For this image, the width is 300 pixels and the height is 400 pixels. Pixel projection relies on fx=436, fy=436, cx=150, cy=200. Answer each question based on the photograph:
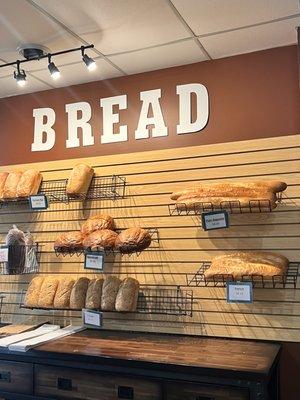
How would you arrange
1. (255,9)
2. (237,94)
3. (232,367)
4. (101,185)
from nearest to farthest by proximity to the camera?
(232,367) → (255,9) → (237,94) → (101,185)

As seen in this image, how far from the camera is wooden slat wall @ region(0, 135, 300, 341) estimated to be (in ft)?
9.49

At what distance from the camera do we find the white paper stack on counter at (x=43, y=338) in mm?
2781

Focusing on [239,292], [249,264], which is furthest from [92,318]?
[249,264]

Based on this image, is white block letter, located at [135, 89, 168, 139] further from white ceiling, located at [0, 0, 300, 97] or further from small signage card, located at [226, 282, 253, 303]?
small signage card, located at [226, 282, 253, 303]

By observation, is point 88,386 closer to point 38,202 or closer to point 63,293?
point 63,293

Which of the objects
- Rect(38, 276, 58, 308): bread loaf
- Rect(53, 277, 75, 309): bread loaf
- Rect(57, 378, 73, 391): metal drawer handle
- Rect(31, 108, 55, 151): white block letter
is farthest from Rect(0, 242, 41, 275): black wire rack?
Rect(57, 378, 73, 391): metal drawer handle

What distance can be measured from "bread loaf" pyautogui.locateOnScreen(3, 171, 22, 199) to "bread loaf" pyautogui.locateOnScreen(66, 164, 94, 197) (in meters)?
0.49

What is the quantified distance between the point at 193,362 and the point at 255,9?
206 centimetres

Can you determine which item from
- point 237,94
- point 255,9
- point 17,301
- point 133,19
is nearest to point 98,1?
point 133,19

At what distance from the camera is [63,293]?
Answer: 3252 mm

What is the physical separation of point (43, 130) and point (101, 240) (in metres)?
1.31

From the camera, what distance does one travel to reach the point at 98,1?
245cm

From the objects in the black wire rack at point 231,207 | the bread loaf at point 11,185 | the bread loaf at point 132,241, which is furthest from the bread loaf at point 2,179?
the black wire rack at point 231,207

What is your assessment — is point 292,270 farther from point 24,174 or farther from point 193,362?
point 24,174
